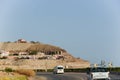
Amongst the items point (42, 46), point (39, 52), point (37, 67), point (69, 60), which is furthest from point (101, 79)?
point (42, 46)

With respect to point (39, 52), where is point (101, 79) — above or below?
below

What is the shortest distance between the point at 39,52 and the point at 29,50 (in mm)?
7280

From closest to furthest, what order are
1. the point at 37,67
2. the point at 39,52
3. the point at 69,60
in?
the point at 37,67 → the point at 69,60 → the point at 39,52

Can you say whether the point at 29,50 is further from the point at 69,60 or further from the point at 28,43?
the point at 69,60

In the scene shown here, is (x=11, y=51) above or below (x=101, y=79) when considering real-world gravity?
above

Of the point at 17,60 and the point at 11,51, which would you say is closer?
the point at 17,60

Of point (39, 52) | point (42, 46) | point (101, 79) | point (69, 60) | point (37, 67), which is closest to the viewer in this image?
point (101, 79)

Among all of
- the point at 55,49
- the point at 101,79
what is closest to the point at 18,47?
the point at 55,49

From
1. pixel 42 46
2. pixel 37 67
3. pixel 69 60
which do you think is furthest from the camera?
pixel 42 46

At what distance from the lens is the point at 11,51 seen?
158500 millimetres

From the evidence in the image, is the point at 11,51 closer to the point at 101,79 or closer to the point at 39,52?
the point at 39,52

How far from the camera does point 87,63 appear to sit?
12381 centimetres

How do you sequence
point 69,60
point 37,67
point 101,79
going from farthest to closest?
point 69,60 → point 37,67 → point 101,79

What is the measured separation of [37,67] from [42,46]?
4068 centimetres
